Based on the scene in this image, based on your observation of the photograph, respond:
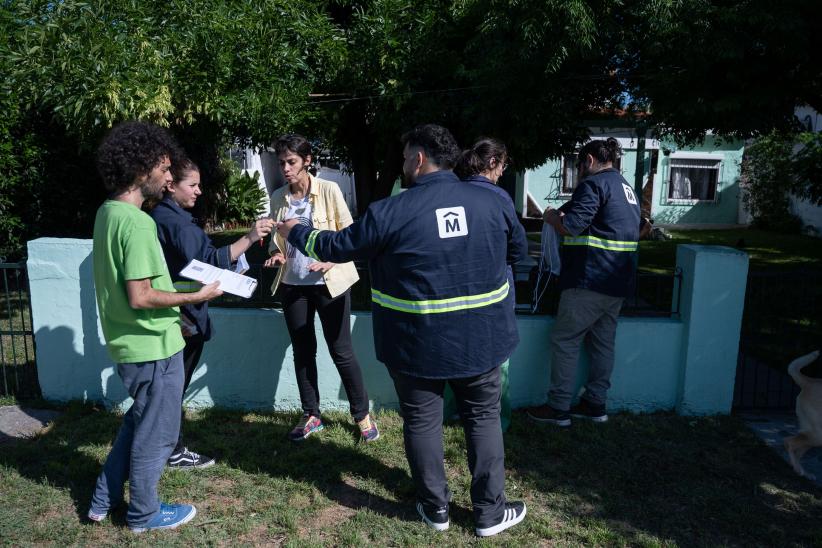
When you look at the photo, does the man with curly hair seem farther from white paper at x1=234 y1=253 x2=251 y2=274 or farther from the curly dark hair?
white paper at x1=234 y1=253 x2=251 y2=274

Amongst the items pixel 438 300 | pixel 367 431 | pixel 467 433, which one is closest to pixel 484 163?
pixel 438 300

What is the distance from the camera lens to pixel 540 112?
751 centimetres

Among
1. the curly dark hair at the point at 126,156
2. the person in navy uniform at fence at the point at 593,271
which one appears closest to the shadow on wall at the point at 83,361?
the curly dark hair at the point at 126,156

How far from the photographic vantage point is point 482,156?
384 centimetres

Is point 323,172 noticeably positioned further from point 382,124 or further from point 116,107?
point 116,107

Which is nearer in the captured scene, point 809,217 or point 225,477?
point 225,477

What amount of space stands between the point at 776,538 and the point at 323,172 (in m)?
20.6

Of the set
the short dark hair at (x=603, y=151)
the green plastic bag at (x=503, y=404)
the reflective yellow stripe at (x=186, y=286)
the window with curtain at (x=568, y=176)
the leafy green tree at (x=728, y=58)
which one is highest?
the leafy green tree at (x=728, y=58)

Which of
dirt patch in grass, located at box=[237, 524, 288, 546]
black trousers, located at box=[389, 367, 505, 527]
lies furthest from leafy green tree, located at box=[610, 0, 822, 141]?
dirt patch in grass, located at box=[237, 524, 288, 546]

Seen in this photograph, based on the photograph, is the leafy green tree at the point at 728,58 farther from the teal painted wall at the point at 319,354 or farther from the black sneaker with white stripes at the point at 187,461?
the black sneaker with white stripes at the point at 187,461

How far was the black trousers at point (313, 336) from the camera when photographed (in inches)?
158

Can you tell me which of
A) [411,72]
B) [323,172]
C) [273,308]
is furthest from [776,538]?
[323,172]

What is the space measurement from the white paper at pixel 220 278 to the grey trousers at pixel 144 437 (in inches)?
16.0

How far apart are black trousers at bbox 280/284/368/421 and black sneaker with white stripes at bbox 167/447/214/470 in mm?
688
